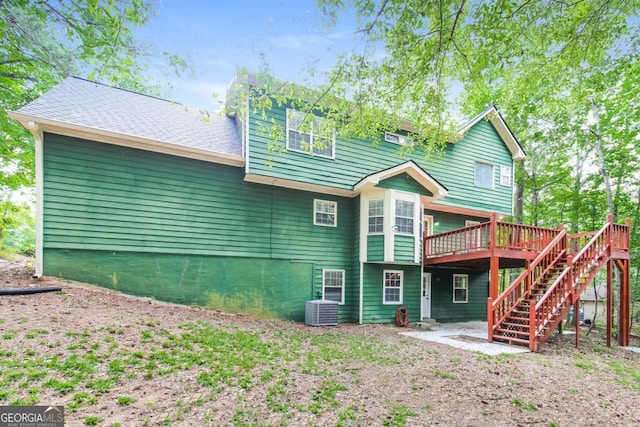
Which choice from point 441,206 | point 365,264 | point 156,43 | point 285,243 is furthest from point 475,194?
point 156,43

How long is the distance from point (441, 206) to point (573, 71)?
6666 mm

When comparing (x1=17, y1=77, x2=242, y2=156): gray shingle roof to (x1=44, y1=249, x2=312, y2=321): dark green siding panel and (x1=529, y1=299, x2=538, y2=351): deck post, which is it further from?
(x1=529, y1=299, x2=538, y2=351): deck post

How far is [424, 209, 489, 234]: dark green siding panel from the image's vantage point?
13125 mm

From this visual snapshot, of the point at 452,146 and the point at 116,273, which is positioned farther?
the point at 452,146

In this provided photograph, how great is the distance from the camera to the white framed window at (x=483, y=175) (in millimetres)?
13531

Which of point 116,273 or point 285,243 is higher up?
point 285,243

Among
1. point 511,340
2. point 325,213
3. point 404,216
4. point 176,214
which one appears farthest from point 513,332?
point 176,214

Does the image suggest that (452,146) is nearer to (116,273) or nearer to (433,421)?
(433,421)

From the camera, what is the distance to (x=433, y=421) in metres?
3.74

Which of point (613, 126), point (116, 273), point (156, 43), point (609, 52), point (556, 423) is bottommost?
point (556, 423)

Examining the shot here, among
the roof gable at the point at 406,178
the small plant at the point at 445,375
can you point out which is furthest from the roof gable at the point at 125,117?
the small plant at the point at 445,375

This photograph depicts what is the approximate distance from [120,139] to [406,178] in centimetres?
841

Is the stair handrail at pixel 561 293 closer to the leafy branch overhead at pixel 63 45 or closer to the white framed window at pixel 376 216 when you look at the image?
the white framed window at pixel 376 216

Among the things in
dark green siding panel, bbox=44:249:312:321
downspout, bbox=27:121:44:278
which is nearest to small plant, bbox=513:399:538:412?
dark green siding panel, bbox=44:249:312:321
